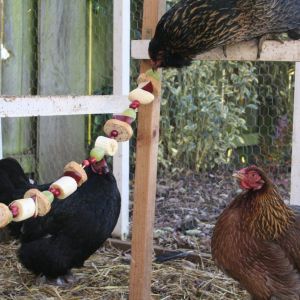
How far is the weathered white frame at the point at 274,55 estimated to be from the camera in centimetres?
197

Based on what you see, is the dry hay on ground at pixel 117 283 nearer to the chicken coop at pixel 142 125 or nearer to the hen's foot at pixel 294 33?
the chicken coop at pixel 142 125

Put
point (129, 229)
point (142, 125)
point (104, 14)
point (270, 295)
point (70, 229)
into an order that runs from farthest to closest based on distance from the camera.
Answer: point (104, 14) → point (129, 229) → point (70, 229) → point (270, 295) → point (142, 125)

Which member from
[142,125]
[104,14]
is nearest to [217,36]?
[142,125]

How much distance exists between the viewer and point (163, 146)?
4.68 metres

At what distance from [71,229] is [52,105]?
0.80 meters

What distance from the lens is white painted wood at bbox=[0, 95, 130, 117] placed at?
2.04 meters

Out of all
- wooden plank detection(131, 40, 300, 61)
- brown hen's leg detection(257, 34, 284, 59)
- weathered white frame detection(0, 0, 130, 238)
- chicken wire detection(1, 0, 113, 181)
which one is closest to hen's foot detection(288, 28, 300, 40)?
brown hen's leg detection(257, 34, 284, 59)

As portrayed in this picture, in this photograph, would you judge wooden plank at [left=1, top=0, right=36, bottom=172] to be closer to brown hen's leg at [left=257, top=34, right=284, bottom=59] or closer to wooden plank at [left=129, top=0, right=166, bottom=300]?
wooden plank at [left=129, top=0, right=166, bottom=300]

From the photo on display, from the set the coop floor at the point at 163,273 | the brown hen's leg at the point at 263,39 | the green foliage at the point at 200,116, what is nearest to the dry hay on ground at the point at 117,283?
the coop floor at the point at 163,273

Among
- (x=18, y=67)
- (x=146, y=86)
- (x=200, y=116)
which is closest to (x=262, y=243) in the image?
(x=146, y=86)

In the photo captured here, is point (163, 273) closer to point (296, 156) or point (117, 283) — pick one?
point (117, 283)

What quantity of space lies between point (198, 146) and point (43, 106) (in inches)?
104

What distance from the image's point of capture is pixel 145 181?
218 centimetres

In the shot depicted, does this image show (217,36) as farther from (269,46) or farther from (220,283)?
(220,283)
